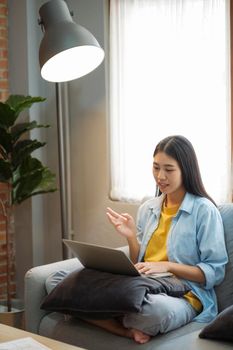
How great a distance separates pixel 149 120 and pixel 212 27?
2.06 ft

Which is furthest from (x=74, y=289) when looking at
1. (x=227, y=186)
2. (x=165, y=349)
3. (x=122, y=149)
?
(x=122, y=149)

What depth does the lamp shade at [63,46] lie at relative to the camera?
261cm

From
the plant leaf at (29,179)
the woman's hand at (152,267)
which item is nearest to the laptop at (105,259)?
the woman's hand at (152,267)

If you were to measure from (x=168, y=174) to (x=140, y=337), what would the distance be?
2.34 feet

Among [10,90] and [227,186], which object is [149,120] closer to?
[227,186]

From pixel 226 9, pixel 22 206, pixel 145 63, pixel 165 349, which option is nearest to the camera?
pixel 165 349

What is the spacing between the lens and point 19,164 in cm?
339

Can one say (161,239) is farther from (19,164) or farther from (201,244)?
(19,164)

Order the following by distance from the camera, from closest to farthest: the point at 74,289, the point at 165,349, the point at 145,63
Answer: the point at 165,349 → the point at 74,289 → the point at 145,63

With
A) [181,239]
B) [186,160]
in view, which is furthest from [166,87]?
[181,239]

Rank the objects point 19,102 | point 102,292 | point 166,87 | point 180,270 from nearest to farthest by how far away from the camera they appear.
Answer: point 102,292 < point 180,270 < point 166,87 < point 19,102

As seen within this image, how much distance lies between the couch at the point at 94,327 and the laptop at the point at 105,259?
217mm

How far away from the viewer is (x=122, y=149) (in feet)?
11.3

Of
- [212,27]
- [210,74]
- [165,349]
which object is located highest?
[212,27]
